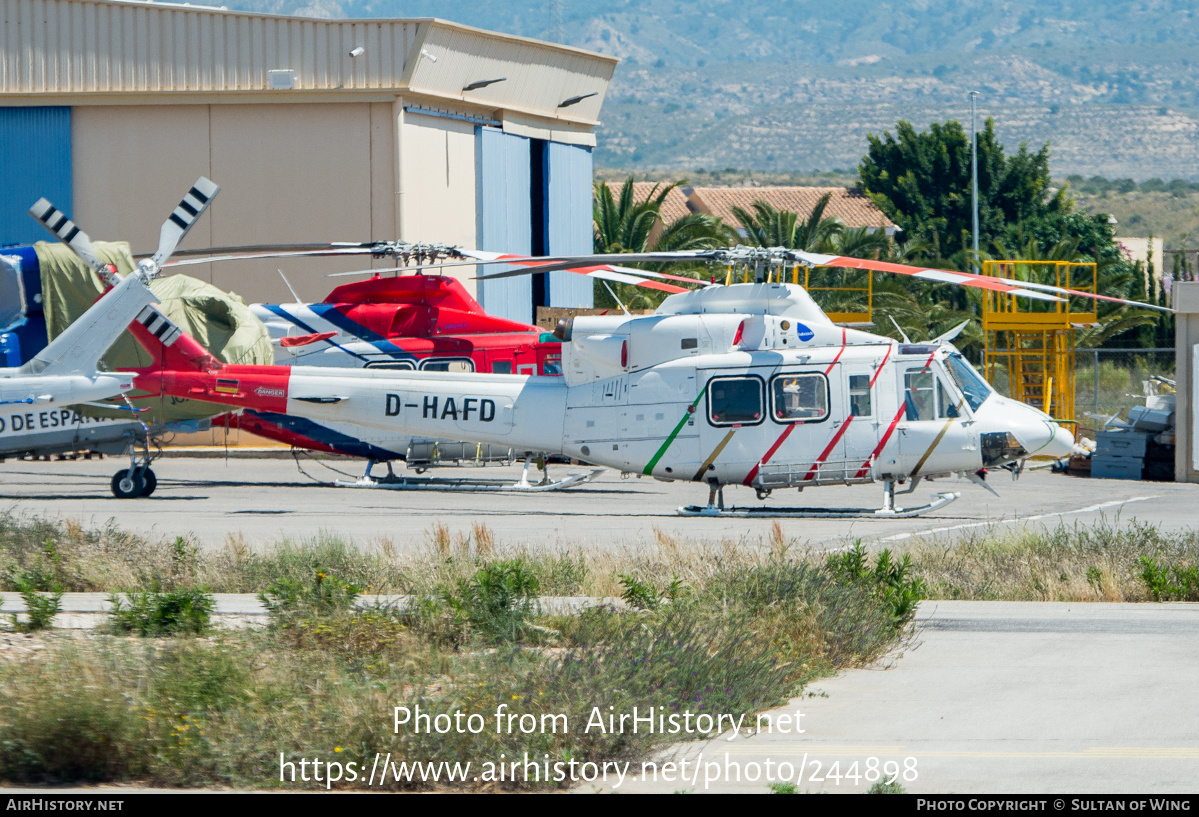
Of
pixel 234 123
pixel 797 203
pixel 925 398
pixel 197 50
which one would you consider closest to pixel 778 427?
pixel 925 398

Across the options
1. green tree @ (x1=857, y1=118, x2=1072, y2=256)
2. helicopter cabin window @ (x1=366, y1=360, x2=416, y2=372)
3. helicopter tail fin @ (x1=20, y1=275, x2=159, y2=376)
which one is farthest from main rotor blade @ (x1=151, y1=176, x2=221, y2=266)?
green tree @ (x1=857, y1=118, x2=1072, y2=256)

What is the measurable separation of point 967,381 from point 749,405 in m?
2.88

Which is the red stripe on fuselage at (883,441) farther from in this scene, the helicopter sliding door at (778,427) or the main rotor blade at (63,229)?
the main rotor blade at (63,229)

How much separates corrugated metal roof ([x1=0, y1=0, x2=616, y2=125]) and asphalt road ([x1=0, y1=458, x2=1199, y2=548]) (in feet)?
30.2

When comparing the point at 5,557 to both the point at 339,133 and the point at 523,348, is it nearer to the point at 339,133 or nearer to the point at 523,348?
the point at 523,348

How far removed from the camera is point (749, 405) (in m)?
17.5

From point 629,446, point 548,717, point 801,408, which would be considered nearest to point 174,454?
point 629,446

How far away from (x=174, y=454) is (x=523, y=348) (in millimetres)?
10692

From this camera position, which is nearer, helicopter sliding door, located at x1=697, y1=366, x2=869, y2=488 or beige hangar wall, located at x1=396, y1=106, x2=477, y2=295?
helicopter sliding door, located at x1=697, y1=366, x2=869, y2=488

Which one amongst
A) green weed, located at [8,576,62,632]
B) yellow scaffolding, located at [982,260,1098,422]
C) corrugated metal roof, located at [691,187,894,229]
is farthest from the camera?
corrugated metal roof, located at [691,187,894,229]

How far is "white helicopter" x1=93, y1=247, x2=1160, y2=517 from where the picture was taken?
1722cm

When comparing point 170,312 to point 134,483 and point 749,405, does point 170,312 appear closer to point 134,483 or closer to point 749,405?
point 134,483

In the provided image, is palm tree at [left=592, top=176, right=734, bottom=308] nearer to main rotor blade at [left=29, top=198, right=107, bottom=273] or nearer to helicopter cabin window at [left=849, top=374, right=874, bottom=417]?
helicopter cabin window at [left=849, top=374, right=874, bottom=417]

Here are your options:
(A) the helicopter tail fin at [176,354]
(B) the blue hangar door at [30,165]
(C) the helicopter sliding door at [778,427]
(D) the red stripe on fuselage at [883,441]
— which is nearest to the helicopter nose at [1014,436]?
(D) the red stripe on fuselage at [883,441]
